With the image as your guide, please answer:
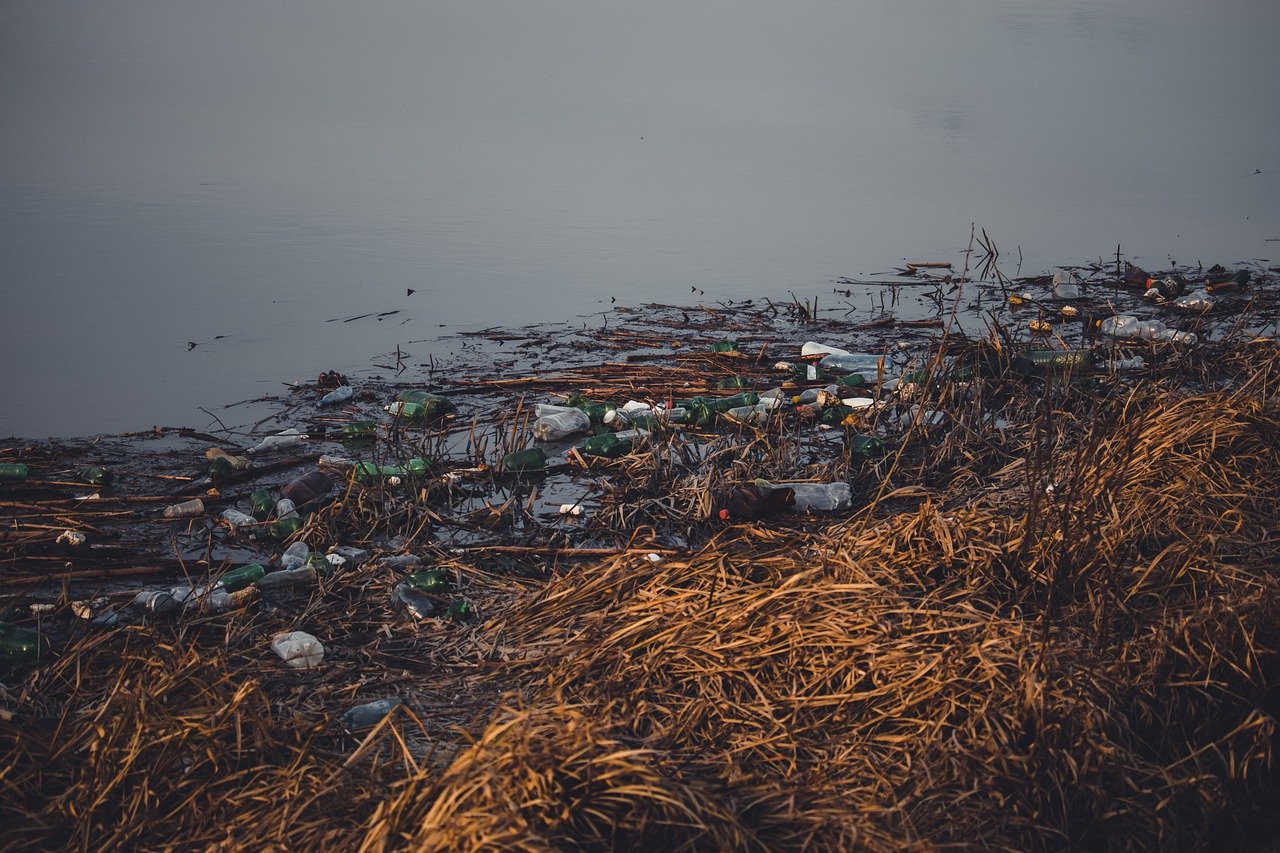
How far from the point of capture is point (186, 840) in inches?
75.1

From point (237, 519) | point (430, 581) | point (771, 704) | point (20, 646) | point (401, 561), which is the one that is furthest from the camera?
point (237, 519)

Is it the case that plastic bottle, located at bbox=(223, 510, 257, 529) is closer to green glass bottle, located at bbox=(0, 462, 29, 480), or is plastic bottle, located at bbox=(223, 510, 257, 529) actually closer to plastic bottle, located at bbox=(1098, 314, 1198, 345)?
green glass bottle, located at bbox=(0, 462, 29, 480)

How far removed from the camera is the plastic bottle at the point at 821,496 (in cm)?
361

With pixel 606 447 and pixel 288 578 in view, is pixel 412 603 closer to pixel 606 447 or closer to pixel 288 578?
pixel 288 578

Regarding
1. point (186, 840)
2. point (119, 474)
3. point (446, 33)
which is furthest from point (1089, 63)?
point (186, 840)

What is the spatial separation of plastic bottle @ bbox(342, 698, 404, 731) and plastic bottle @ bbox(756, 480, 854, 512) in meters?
1.66

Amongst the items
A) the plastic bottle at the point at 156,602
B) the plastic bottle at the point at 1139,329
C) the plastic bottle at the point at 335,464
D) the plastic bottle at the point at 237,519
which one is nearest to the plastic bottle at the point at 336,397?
the plastic bottle at the point at 335,464

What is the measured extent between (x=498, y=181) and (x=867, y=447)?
290 inches

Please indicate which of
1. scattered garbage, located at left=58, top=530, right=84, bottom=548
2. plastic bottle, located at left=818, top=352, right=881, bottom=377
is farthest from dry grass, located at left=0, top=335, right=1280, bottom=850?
plastic bottle, located at left=818, top=352, right=881, bottom=377

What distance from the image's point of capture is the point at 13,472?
384 centimetres

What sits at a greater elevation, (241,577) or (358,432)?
(358,432)

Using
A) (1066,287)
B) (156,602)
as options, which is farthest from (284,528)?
(1066,287)

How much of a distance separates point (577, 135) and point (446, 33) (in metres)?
12.5

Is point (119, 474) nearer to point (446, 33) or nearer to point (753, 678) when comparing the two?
point (753, 678)
